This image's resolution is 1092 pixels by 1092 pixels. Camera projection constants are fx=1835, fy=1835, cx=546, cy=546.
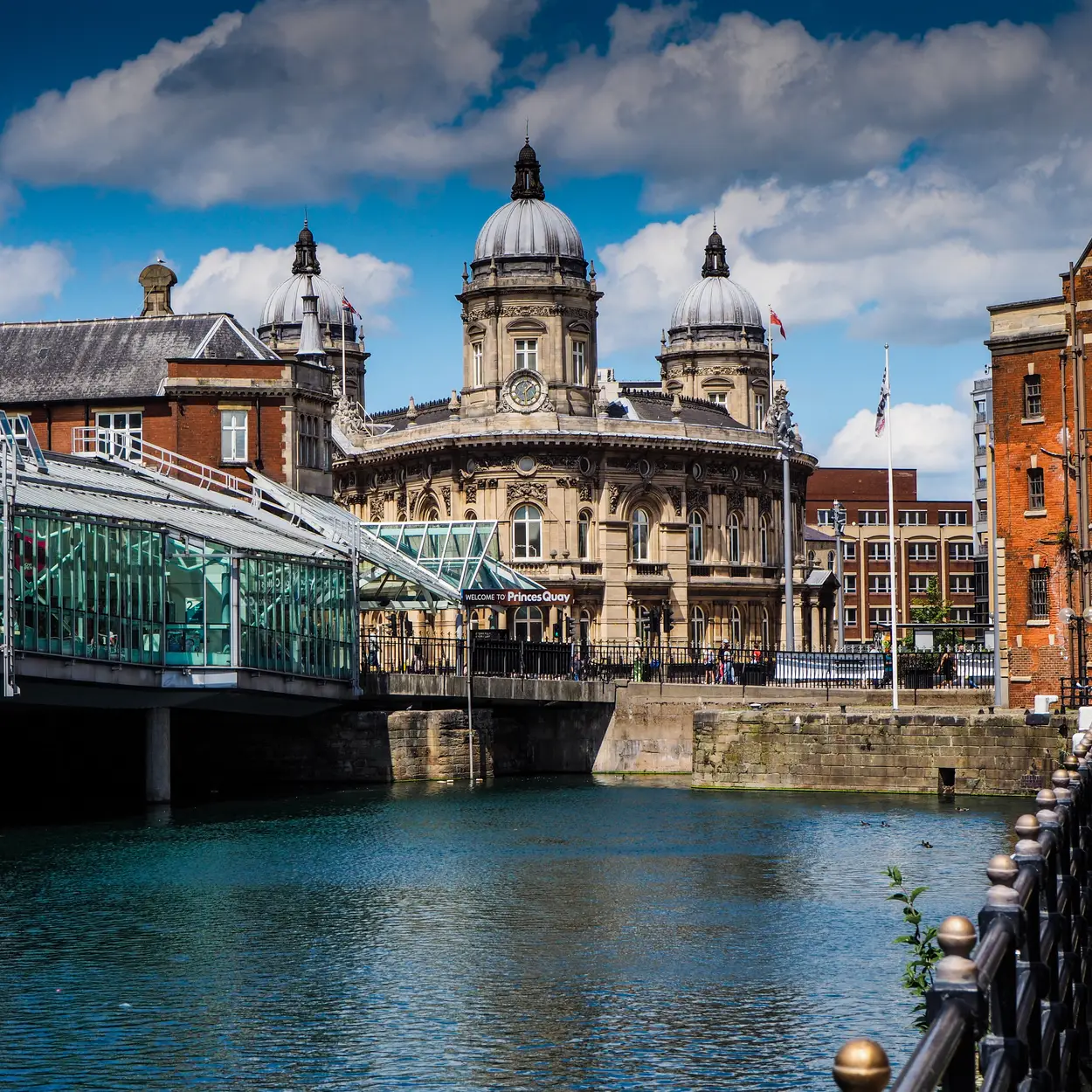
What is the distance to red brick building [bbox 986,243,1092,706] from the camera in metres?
59.9

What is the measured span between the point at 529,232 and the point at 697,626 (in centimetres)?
2401

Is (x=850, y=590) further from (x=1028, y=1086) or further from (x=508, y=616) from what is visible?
(x=1028, y=1086)

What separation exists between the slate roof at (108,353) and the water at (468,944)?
3336 centimetres

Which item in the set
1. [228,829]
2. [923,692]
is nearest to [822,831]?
[228,829]

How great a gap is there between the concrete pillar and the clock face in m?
46.4

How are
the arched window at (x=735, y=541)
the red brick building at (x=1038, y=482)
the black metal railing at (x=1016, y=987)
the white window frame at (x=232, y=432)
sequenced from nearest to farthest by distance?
the black metal railing at (x=1016, y=987), the red brick building at (x=1038, y=482), the white window frame at (x=232, y=432), the arched window at (x=735, y=541)

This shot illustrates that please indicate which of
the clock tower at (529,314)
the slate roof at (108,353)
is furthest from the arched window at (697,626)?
the slate roof at (108,353)

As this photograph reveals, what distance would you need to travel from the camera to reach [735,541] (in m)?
105

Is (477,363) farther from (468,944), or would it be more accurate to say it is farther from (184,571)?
(468,944)

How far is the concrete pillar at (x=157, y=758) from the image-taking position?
5566 centimetres

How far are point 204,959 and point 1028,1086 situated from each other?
76.9 ft

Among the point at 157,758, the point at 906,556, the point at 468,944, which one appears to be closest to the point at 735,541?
the point at 157,758

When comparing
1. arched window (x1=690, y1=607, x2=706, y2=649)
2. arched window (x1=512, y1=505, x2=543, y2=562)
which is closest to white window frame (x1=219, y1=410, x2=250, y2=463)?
arched window (x1=512, y1=505, x2=543, y2=562)

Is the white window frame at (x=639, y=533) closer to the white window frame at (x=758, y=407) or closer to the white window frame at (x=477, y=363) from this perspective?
the white window frame at (x=477, y=363)
